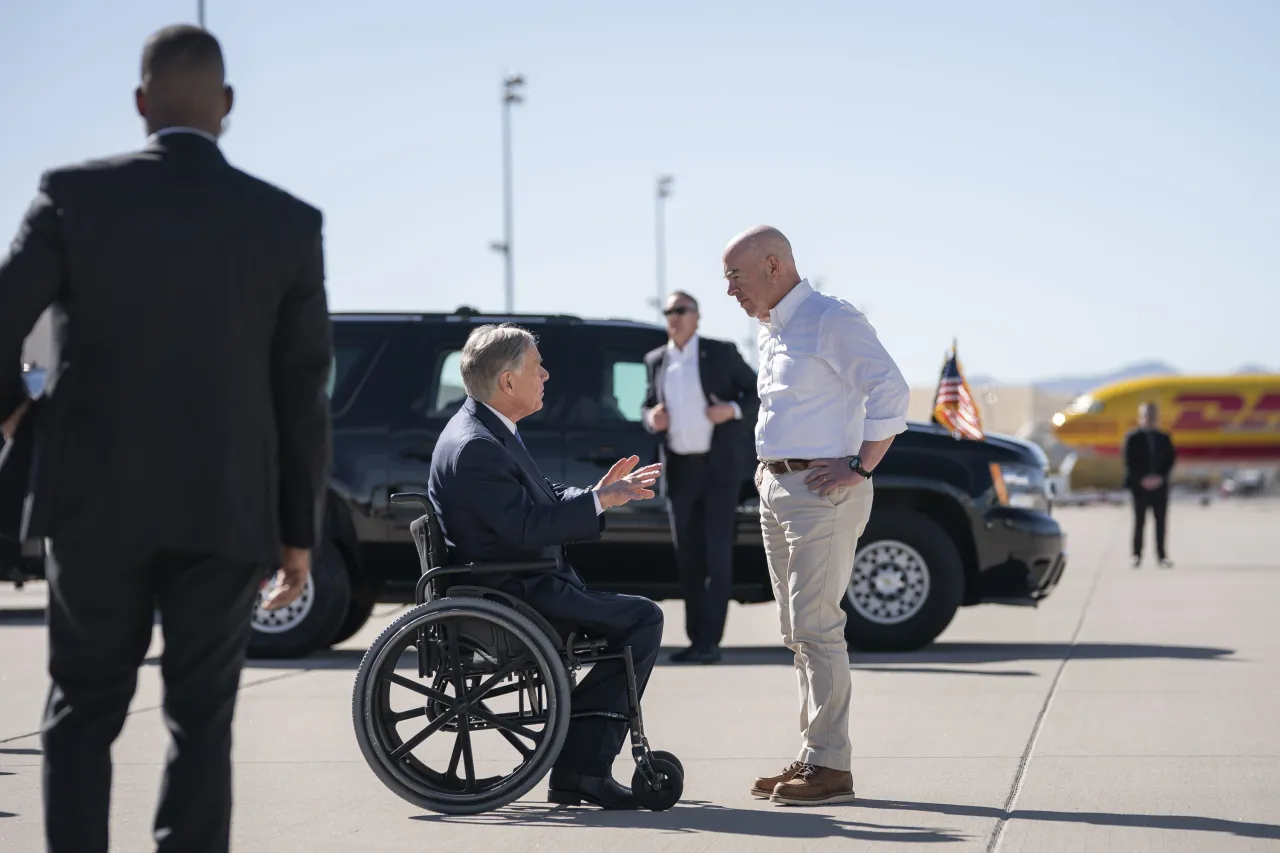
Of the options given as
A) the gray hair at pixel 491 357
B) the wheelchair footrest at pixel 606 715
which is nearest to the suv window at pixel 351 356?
the gray hair at pixel 491 357

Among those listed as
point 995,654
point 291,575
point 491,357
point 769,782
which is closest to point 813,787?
point 769,782

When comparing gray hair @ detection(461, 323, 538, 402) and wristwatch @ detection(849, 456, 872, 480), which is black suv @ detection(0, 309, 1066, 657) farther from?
gray hair @ detection(461, 323, 538, 402)

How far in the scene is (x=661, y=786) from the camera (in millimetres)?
5668

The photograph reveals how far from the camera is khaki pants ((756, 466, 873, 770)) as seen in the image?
5.86m

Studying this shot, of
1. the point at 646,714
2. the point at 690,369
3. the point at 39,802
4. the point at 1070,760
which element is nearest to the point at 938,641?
the point at 690,369

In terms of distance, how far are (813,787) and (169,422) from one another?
296cm

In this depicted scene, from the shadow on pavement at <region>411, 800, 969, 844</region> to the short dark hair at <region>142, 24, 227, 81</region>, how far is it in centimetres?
275

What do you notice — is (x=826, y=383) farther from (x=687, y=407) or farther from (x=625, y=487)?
(x=687, y=407)

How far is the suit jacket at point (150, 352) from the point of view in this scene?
3475 millimetres

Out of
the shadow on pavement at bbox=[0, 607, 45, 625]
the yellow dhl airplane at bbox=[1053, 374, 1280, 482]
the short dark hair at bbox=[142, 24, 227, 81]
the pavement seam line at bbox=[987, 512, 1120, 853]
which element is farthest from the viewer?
the yellow dhl airplane at bbox=[1053, 374, 1280, 482]

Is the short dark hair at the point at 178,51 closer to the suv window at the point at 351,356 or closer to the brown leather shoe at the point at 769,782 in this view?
the brown leather shoe at the point at 769,782

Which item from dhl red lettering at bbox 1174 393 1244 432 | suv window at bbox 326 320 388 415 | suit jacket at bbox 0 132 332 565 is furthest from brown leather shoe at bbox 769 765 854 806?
dhl red lettering at bbox 1174 393 1244 432

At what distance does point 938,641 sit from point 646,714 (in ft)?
A: 13.0

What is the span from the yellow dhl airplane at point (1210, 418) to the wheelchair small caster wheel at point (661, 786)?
54.0 metres
